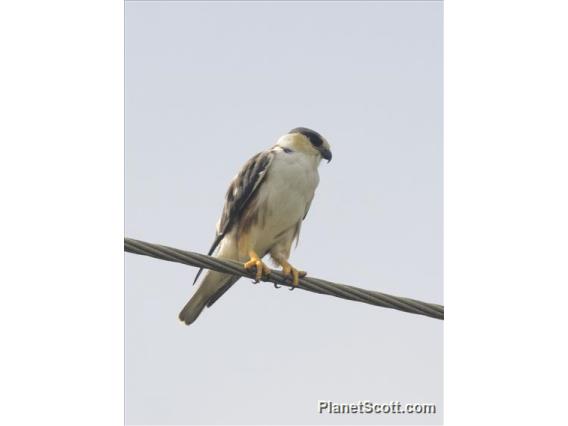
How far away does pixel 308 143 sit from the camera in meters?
7.42

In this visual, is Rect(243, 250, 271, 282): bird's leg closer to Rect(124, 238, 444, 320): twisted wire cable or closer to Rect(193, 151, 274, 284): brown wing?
Rect(193, 151, 274, 284): brown wing

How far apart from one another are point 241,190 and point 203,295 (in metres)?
0.93

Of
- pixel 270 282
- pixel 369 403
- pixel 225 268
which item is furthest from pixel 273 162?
pixel 369 403

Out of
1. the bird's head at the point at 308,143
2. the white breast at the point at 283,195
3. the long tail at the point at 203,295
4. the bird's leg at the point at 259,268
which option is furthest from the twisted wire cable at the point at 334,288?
the bird's head at the point at 308,143

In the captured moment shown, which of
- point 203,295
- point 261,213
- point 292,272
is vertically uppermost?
point 261,213

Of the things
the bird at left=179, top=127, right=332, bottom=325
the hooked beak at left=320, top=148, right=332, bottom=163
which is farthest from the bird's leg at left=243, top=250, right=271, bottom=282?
the hooked beak at left=320, top=148, right=332, bottom=163

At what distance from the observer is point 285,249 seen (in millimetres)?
7090

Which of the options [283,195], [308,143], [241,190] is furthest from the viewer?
[308,143]

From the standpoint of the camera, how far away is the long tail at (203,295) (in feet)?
23.1

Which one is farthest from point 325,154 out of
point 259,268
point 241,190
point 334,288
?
point 334,288

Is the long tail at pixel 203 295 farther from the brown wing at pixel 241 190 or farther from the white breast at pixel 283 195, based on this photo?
the white breast at pixel 283 195

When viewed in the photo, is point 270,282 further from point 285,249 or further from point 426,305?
point 426,305

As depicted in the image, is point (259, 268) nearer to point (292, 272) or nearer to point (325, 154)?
point (292, 272)
